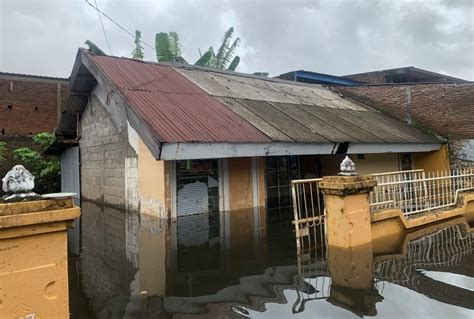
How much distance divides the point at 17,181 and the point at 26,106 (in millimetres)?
16993

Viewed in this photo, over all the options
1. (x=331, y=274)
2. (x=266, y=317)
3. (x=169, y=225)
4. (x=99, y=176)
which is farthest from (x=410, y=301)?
(x=99, y=176)

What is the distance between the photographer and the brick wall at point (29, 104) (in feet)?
56.1

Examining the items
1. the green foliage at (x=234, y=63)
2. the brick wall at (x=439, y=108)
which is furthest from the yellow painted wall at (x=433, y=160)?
the green foliage at (x=234, y=63)

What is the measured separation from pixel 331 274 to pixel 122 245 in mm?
4140

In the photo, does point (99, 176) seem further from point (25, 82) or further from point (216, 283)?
point (216, 283)

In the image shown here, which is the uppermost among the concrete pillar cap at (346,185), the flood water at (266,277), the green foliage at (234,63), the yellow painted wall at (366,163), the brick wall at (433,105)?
the green foliage at (234,63)

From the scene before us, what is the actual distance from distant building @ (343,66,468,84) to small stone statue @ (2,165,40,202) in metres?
21.0

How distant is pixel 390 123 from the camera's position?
1491 centimetres

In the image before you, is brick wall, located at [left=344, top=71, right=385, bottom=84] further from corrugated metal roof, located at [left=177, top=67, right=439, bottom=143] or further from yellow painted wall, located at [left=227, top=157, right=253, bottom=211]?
yellow painted wall, located at [left=227, top=157, right=253, bottom=211]

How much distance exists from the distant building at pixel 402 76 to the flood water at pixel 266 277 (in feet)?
48.0

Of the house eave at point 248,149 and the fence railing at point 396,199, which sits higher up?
the house eave at point 248,149

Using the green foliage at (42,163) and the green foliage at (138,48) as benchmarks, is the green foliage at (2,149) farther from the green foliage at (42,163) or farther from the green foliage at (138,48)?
the green foliage at (138,48)

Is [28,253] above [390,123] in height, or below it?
below

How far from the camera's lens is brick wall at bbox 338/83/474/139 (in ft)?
47.6
